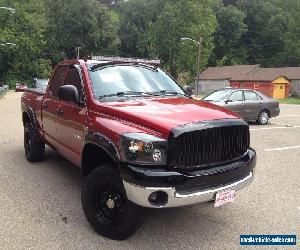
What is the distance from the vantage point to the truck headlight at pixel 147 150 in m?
4.12

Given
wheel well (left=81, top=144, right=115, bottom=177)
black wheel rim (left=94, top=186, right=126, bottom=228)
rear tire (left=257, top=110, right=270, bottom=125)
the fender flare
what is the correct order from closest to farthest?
1. the fender flare
2. black wheel rim (left=94, top=186, right=126, bottom=228)
3. wheel well (left=81, top=144, right=115, bottom=177)
4. rear tire (left=257, top=110, right=270, bottom=125)

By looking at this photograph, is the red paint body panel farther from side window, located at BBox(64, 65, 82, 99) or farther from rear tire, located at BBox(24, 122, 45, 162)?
rear tire, located at BBox(24, 122, 45, 162)

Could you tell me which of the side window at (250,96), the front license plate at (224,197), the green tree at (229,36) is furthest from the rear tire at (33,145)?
the green tree at (229,36)

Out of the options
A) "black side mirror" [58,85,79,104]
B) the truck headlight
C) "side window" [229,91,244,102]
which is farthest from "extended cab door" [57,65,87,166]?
"side window" [229,91,244,102]

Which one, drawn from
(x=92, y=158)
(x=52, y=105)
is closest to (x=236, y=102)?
(x=52, y=105)

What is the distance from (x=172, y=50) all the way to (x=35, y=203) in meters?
68.3

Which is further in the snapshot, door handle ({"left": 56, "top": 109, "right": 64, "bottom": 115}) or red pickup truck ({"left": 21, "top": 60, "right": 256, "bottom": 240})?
door handle ({"left": 56, "top": 109, "right": 64, "bottom": 115})

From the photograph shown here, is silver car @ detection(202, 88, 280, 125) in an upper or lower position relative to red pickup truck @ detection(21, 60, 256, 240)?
lower

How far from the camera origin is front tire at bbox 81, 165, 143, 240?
171 inches

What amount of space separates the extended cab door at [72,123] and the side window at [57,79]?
232 millimetres

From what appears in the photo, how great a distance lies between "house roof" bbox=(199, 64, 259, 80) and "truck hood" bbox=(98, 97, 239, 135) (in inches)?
2431

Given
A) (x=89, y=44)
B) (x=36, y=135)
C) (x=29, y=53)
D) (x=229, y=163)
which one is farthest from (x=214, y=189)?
(x=89, y=44)

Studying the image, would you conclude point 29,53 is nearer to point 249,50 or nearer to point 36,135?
point 249,50

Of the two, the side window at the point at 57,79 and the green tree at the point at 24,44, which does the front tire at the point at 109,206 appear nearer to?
the side window at the point at 57,79
